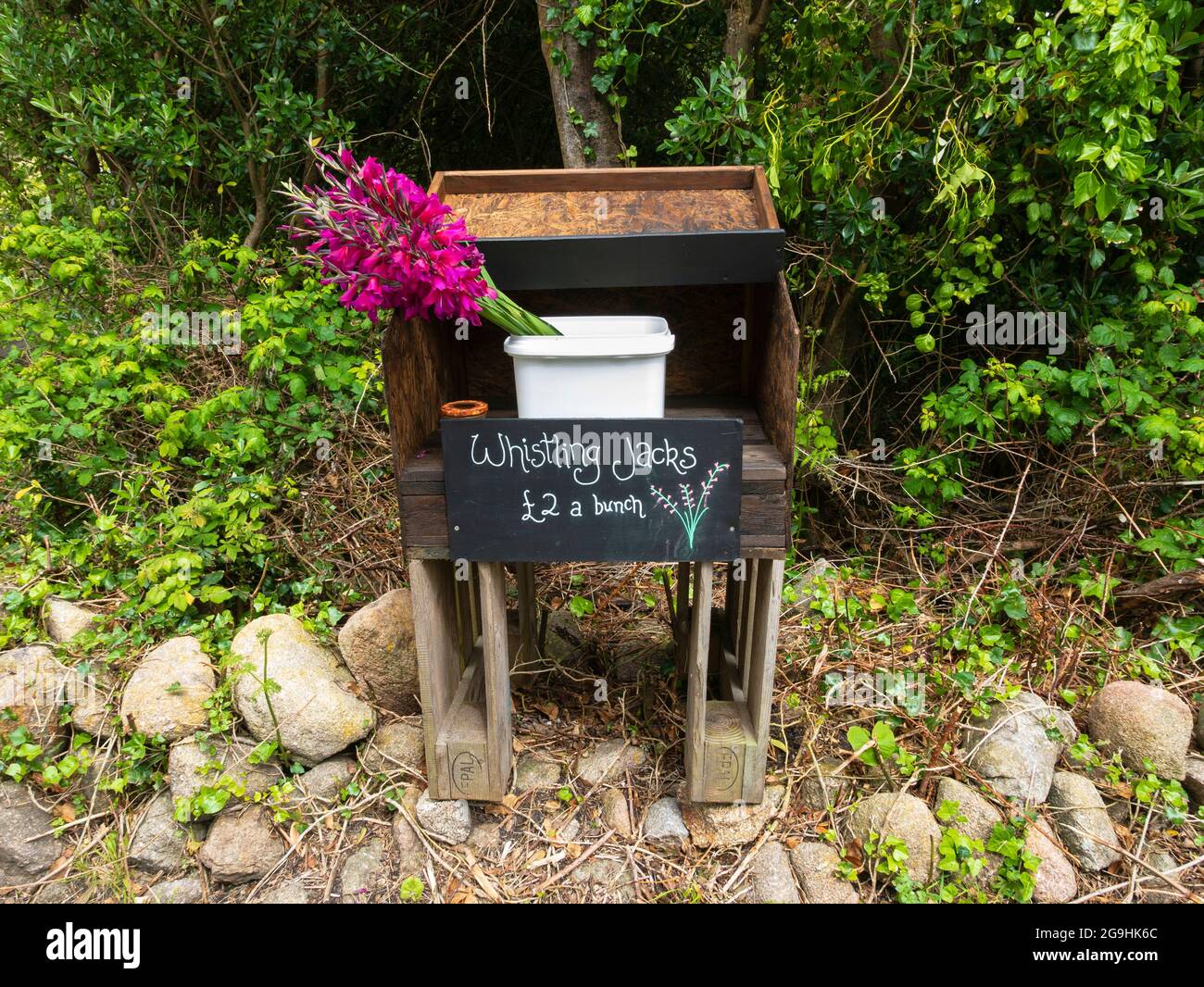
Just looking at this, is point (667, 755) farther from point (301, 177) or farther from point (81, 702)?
point (301, 177)

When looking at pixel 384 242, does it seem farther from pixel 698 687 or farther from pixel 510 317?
pixel 698 687

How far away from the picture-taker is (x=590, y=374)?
1.68 meters

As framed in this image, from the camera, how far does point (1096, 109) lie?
221 cm

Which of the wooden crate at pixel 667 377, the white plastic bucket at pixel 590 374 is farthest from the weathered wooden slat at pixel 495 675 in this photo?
the white plastic bucket at pixel 590 374

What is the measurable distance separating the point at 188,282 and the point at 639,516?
257 cm

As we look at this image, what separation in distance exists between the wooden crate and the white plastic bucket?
0.24m

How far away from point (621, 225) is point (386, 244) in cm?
66

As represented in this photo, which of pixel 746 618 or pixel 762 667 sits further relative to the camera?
pixel 746 618

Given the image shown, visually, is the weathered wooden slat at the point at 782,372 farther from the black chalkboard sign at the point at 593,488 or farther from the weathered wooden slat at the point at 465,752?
the weathered wooden slat at the point at 465,752

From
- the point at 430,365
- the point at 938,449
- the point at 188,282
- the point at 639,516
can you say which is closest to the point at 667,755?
the point at 639,516

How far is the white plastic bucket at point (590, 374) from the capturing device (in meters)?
1.64

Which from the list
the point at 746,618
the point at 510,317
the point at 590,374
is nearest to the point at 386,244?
the point at 510,317

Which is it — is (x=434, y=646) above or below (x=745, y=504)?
below

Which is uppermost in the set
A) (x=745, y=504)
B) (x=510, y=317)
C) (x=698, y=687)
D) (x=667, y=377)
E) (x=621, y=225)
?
(x=621, y=225)
